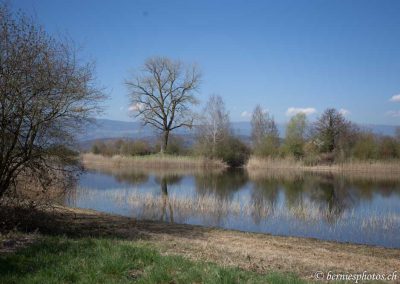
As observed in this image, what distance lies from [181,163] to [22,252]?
42.3 metres

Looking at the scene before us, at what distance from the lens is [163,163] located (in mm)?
49750

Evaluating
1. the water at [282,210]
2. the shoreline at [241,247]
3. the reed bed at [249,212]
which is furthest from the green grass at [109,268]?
the reed bed at [249,212]

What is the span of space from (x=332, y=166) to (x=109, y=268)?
43.8 metres

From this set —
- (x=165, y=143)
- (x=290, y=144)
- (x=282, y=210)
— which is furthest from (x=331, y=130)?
(x=282, y=210)

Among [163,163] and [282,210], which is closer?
[282,210]

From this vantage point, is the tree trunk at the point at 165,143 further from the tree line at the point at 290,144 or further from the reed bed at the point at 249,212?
the reed bed at the point at 249,212

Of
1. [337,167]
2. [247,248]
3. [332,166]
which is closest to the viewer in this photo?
[247,248]

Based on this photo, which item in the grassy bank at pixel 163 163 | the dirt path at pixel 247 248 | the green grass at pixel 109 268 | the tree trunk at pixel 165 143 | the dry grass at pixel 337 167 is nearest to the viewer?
the green grass at pixel 109 268

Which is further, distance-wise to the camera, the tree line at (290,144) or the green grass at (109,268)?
the tree line at (290,144)

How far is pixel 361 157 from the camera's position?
45500 millimetres

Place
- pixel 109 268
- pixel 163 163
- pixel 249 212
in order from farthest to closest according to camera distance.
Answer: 1. pixel 163 163
2. pixel 249 212
3. pixel 109 268

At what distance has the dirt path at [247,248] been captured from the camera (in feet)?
25.4

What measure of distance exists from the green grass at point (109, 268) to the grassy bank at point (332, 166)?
39.0 metres

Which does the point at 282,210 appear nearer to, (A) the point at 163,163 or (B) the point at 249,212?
(B) the point at 249,212
